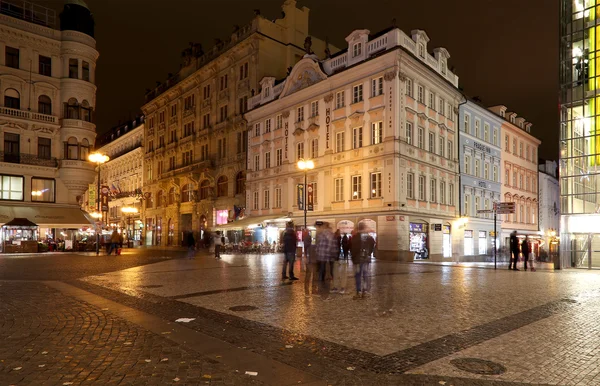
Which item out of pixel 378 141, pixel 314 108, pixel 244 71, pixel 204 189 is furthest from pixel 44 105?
pixel 378 141

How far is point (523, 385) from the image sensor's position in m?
5.43

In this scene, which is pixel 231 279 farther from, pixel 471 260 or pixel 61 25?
pixel 61 25

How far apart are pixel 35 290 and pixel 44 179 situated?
108 feet

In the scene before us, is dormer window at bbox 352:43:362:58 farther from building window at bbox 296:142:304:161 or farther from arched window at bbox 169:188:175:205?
arched window at bbox 169:188:175:205

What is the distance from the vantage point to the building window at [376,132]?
3300 cm

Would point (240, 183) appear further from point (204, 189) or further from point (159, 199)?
point (159, 199)

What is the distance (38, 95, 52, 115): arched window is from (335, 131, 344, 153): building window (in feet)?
87.1

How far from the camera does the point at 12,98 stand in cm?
4078

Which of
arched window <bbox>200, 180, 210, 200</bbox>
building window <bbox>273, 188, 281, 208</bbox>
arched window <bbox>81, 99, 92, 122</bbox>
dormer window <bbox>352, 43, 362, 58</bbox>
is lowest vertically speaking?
building window <bbox>273, 188, 281, 208</bbox>

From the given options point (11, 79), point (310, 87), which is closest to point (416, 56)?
point (310, 87)

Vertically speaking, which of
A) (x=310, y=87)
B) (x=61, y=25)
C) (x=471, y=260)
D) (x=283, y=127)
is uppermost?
(x=61, y=25)

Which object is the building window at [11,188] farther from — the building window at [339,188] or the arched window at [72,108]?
the building window at [339,188]

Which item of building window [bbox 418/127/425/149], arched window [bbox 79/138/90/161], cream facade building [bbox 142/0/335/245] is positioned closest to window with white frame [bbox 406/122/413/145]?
building window [bbox 418/127/425/149]

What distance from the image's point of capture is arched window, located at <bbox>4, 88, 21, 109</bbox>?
40.4 meters
